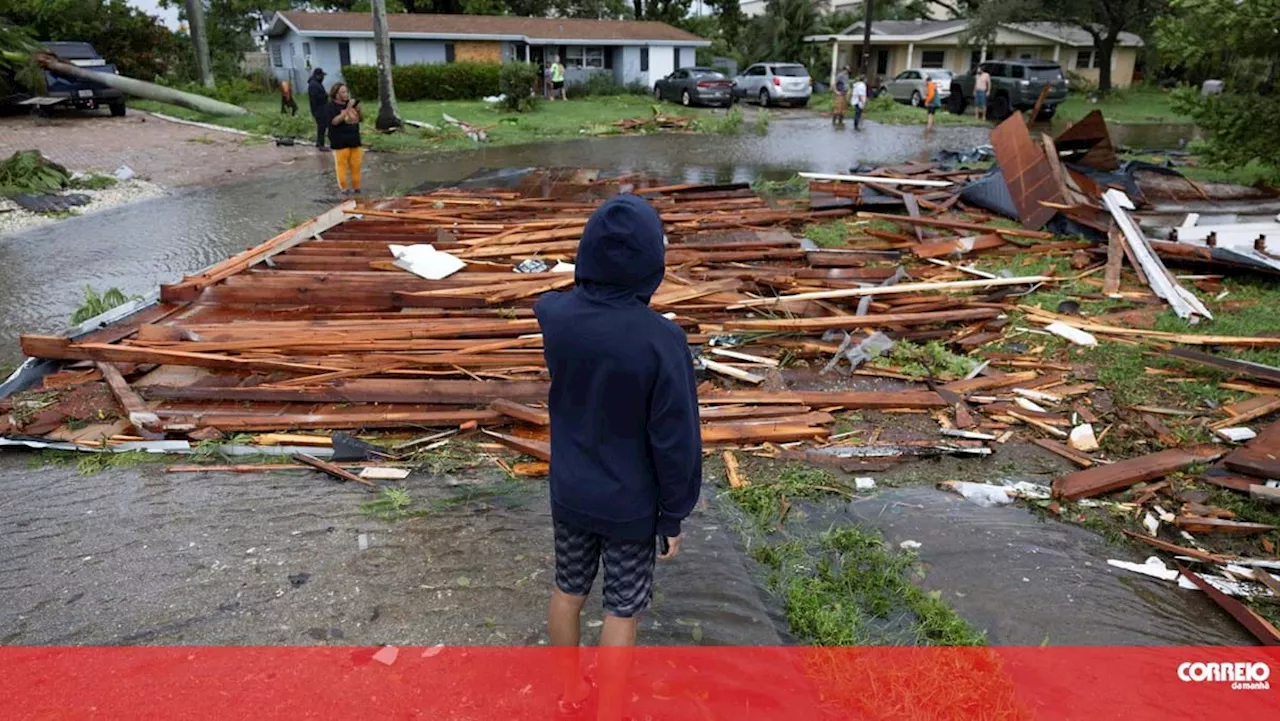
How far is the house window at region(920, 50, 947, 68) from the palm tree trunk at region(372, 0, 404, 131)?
32790mm

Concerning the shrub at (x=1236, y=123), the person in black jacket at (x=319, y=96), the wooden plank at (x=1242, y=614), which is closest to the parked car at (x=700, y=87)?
the person in black jacket at (x=319, y=96)

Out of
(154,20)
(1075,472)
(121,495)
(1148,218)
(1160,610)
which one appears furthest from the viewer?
(154,20)

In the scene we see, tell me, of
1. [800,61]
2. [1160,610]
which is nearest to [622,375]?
[1160,610]

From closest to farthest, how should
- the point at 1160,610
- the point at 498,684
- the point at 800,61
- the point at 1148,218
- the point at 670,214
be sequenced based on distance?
1. the point at 498,684
2. the point at 1160,610
3. the point at 1148,218
4. the point at 670,214
5. the point at 800,61

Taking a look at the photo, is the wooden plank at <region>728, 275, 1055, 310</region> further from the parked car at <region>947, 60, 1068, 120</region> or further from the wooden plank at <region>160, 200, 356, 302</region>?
the parked car at <region>947, 60, 1068, 120</region>

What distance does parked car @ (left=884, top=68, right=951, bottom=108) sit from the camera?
3152 centimetres

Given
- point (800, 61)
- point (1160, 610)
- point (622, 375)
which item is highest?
point (800, 61)

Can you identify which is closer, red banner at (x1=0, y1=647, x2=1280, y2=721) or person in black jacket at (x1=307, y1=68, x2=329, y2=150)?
red banner at (x1=0, y1=647, x2=1280, y2=721)

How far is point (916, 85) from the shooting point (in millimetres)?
32188

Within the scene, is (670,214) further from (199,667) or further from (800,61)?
(800,61)

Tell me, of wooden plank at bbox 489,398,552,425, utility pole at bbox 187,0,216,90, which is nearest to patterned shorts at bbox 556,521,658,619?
wooden plank at bbox 489,398,552,425

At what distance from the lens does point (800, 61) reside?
149 feet

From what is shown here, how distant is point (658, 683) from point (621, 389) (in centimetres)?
127

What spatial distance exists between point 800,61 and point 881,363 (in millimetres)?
42923
